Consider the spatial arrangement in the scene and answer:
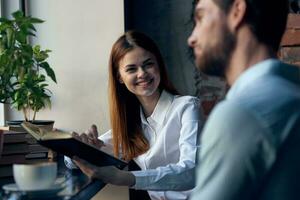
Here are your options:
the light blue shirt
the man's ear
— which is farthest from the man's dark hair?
the light blue shirt

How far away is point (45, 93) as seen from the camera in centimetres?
241

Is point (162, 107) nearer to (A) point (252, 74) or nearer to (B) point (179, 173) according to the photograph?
(B) point (179, 173)

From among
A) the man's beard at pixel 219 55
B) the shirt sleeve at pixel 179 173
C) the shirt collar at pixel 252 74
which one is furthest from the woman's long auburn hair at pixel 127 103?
the shirt collar at pixel 252 74

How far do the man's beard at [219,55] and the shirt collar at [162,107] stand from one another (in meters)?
1.09

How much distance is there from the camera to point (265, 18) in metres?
0.84

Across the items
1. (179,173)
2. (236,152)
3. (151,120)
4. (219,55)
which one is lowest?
(179,173)

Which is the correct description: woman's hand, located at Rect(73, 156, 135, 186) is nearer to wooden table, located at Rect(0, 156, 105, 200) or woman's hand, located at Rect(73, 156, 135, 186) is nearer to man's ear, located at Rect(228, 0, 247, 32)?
wooden table, located at Rect(0, 156, 105, 200)

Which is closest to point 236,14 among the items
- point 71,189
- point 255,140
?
point 255,140

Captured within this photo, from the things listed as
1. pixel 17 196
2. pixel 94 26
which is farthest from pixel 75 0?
pixel 17 196

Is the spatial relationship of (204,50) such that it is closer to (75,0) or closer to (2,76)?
(2,76)

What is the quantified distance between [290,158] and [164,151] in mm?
1261

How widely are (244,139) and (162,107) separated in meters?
1.35

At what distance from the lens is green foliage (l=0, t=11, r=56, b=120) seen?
6.74 ft

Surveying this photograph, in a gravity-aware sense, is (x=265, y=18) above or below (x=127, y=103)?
above
